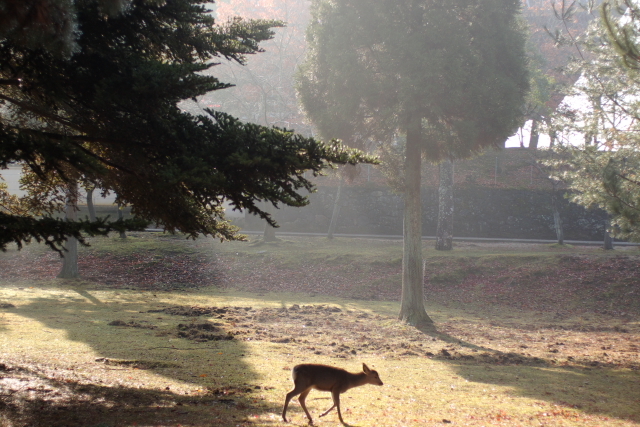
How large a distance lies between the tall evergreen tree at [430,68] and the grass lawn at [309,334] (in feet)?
11.1

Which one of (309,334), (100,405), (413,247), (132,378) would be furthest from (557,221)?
(100,405)

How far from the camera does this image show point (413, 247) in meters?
14.4

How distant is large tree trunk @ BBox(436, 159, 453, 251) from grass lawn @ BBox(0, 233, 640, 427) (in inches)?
34.7

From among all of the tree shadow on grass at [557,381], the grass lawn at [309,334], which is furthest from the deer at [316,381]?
the tree shadow on grass at [557,381]

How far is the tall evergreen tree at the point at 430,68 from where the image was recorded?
12.9 metres

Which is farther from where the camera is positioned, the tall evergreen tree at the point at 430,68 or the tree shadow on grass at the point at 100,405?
the tall evergreen tree at the point at 430,68

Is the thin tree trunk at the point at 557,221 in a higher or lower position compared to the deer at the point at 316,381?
higher

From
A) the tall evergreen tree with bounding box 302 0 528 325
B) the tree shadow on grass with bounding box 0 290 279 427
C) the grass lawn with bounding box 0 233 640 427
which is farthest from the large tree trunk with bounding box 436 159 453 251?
the tree shadow on grass with bounding box 0 290 279 427

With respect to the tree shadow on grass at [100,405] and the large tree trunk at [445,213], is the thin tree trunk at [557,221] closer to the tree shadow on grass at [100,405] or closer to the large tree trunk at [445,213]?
the large tree trunk at [445,213]

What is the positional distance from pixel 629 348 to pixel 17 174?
106 ft

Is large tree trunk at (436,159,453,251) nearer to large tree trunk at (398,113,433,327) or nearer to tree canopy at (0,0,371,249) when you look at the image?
large tree trunk at (398,113,433,327)

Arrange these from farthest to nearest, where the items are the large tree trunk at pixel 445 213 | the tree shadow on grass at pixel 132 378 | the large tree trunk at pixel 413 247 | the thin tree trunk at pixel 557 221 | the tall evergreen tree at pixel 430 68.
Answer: the thin tree trunk at pixel 557 221
the large tree trunk at pixel 445 213
the large tree trunk at pixel 413 247
the tall evergreen tree at pixel 430 68
the tree shadow on grass at pixel 132 378

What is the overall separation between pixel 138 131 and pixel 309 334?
747 centimetres

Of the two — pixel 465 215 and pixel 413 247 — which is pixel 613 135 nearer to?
pixel 413 247
